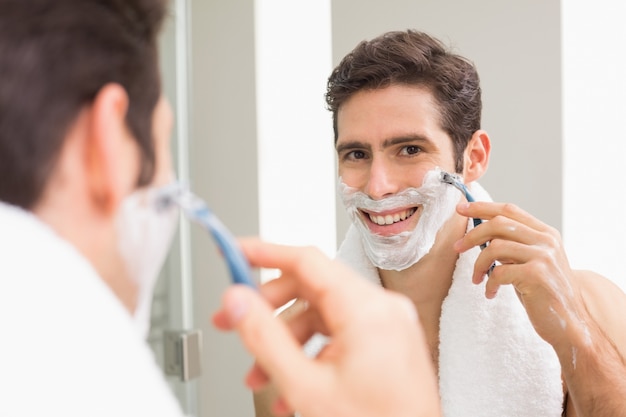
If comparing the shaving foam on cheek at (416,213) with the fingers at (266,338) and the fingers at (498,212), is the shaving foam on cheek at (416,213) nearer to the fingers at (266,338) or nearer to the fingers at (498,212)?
the fingers at (498,212)

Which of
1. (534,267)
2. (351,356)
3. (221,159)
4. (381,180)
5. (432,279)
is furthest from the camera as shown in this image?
(221,159)

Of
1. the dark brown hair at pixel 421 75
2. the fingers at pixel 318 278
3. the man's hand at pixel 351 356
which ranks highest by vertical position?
→ the dark brown hair at pixel 421 75

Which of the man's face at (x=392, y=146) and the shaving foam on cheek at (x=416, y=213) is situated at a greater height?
the man's face at (x=392, y=146)

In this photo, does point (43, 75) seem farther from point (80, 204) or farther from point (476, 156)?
point (476, 156)

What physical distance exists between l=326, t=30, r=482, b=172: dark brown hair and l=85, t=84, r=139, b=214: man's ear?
0.85 m

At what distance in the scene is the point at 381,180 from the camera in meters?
1.14

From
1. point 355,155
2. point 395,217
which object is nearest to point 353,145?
point 355,155

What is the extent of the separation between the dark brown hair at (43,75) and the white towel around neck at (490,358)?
0.90 metres

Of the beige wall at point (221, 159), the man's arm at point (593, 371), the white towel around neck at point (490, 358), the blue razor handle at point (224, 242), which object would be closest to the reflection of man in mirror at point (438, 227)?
the white towel around neck at point (490, 358)

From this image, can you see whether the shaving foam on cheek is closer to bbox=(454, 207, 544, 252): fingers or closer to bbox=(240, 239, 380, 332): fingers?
bbox=(454, 207, 544, 252): fingers

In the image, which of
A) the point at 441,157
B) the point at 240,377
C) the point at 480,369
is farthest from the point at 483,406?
the point at 240,377

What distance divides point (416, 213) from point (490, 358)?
1.01 feet

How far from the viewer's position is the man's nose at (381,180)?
1.14 metres

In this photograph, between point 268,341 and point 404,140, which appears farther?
point 404,140
